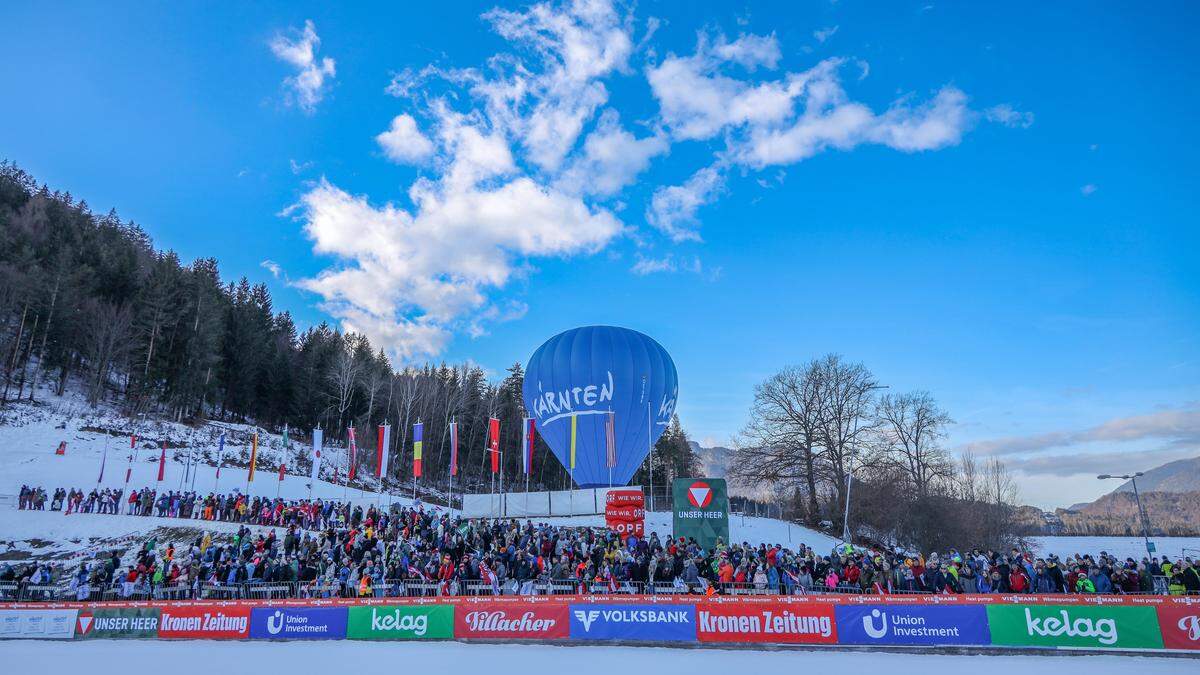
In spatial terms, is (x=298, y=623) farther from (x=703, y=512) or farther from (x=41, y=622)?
(x=703, y=512)

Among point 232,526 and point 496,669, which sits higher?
point 232,526

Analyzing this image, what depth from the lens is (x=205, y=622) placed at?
17078 mm

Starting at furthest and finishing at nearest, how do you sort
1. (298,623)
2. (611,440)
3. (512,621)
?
1. (611,440)
2. (298,623)
3. (512,621)

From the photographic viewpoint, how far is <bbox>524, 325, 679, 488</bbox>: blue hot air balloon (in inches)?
1286

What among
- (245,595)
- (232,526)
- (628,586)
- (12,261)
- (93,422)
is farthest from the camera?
(12,261)

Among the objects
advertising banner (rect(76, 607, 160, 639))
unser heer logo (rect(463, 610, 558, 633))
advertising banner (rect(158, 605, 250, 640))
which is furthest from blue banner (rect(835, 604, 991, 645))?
advertising banner (rect(76, 607, 160, 639))

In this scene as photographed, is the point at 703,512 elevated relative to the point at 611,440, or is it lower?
lower

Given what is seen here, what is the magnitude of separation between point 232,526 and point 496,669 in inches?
909

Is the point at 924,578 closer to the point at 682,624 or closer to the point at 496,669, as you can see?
the point at 682,624

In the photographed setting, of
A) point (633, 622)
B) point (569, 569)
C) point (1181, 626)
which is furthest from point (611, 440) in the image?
point (1181, 626)

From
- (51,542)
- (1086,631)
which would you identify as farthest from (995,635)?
(51,542)

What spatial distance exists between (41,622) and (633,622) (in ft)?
52.0

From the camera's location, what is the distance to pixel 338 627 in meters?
16.3

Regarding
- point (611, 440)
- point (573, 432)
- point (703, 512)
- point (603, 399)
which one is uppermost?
point (603, 399)
